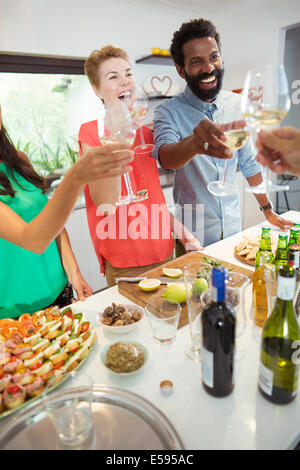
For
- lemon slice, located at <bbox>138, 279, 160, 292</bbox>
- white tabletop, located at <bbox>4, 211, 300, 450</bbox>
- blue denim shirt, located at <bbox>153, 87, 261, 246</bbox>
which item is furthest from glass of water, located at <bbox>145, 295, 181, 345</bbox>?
blue denim shirt, located at <bbox>153, 87, 261, 246</bbox>

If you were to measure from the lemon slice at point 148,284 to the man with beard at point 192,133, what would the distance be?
0.51 m

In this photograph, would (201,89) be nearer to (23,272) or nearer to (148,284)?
(148,284)

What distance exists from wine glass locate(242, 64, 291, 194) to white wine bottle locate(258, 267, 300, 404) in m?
0.42

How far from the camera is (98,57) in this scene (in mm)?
1415

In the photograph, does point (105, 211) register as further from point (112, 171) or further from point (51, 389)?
point (51, 389)

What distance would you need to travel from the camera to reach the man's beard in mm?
1627

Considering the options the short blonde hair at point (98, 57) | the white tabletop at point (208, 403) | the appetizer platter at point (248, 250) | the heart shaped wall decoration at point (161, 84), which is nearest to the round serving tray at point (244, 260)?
the appetizer platter at point (248, 250)

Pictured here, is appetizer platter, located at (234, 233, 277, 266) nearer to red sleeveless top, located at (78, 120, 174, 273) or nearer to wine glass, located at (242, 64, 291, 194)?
red sleeveless top, located at (78, 120, 174, 273)

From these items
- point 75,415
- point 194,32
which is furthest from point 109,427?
point 194,32

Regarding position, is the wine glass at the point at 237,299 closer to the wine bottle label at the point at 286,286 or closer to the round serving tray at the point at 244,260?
the wine bottle label at the point at 286,286

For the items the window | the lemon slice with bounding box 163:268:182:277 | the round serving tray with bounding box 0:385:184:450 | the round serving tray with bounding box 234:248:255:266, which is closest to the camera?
the round serving tray with bounding box 0:385:184:450

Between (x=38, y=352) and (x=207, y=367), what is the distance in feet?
1.51

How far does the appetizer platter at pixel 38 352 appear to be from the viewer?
0.72 meters
